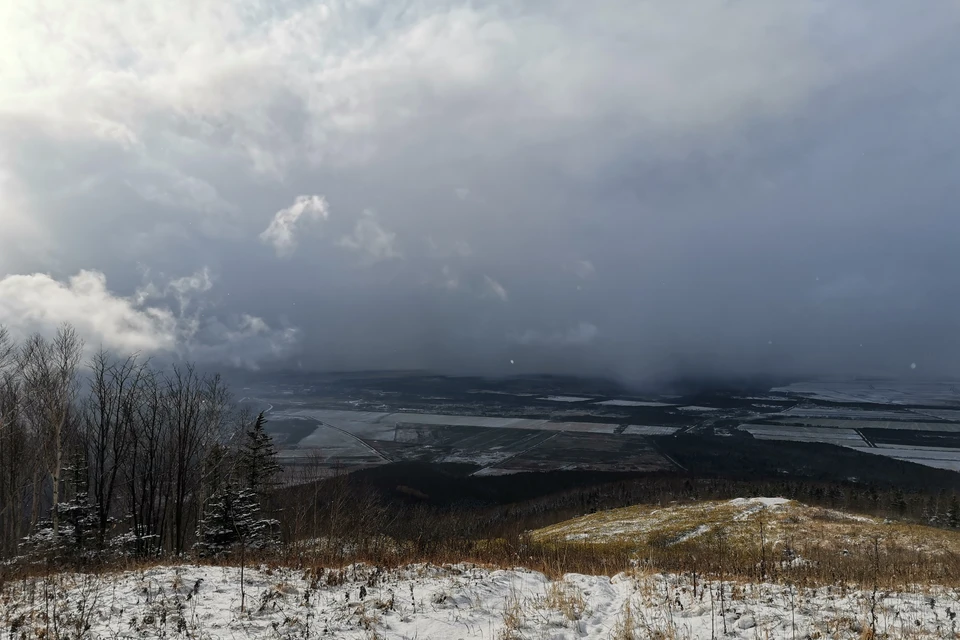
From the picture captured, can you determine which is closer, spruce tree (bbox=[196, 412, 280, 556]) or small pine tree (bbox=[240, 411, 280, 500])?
spruce tree (bbox=[196, 412, 280, 556])

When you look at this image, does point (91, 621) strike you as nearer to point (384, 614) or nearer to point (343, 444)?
point (384, 614)

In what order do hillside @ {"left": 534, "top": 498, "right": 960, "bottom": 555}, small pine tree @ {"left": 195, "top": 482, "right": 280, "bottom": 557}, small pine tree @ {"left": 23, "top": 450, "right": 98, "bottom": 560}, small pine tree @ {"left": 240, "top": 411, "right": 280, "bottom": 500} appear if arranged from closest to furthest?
1. hillside @ {"left": 534, "top": 498, "right": 960, "bottom": 555}
2. small pine tree @ {"left": 23, "top": 450, "right": 98, "bottom": 560}
3. small pine tree @ {"left": 195, "top": 482, "right": 280, "bottom": 557}
4. small pine tree @ {"left": 240, "top": 411, "right": 280, "bottom": 500}

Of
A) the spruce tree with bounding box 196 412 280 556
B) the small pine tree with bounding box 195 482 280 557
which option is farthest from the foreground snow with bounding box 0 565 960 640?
the small pine tree with bounding box 195 482 280 557

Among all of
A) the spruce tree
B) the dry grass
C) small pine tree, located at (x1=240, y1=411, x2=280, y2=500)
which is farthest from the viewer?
small pine tree, located at (x1=240, y1=411, x2=280, y2=500)

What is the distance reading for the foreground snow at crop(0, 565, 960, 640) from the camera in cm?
728

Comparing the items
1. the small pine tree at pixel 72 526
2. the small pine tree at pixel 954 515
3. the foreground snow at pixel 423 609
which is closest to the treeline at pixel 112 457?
the small pine tree at pixel 72 526

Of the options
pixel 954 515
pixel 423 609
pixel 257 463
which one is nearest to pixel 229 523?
pixel 257 463

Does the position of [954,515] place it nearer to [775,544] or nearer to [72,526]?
[775,544]

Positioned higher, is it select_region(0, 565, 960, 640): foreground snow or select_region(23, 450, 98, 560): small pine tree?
select_region(0, 565, 960, 640): foreground snow

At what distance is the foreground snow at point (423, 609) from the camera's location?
728 cm

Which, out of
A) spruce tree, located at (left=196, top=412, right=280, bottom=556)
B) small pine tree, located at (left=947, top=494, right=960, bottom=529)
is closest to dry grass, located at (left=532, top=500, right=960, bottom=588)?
spruce tree, located at (left=196, top=412, right=280, bottom=556)

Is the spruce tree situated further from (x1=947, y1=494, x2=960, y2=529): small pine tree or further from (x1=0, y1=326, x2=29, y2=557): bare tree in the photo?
(x1=947, y1=494, x2=960, y2=529): small pine tree

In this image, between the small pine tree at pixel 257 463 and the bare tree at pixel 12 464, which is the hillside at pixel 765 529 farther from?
the bare tree at pixel 12 464

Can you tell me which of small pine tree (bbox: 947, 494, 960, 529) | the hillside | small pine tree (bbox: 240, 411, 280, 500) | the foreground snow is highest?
the foreground snow
